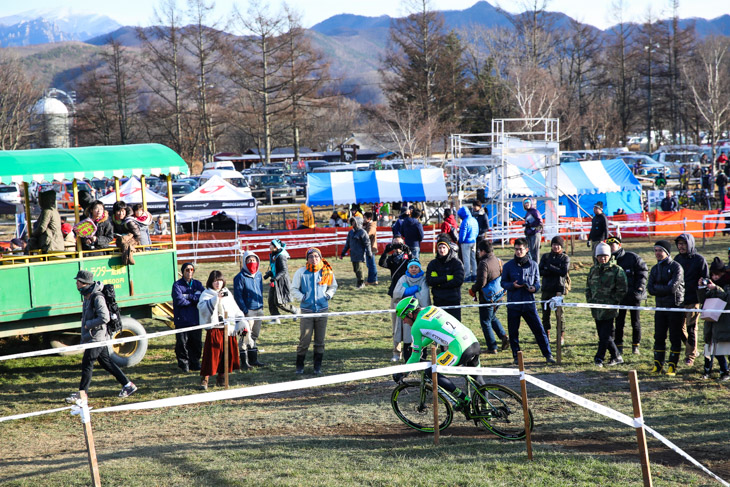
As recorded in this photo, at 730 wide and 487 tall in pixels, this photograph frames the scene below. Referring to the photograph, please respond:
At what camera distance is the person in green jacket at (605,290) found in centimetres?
923

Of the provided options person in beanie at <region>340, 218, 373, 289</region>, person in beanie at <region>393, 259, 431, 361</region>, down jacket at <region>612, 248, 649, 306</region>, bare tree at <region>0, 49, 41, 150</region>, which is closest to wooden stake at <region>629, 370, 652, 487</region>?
person in beanie at <region>393, 259, 431, 361</region>

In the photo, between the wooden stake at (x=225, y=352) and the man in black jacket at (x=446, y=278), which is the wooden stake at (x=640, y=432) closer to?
the man in black jacket at (x=446, y=278)

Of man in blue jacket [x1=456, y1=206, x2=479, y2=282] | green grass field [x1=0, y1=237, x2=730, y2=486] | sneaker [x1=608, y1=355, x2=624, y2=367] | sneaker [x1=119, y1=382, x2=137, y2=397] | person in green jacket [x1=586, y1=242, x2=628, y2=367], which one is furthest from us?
man in blue jacket [x1=456, y1=206, x2=479, y2=282]

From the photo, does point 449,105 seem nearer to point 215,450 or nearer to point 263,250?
point 263,250

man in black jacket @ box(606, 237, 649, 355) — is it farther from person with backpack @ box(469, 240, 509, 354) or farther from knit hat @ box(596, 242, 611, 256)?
person with backpack @ box(469, 240, 509, 354)

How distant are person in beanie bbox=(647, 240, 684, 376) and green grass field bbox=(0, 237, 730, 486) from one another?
0.29m

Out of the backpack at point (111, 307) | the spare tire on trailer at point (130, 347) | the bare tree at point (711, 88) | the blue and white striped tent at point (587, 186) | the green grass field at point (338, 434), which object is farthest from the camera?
the bare tree at point (711, 88)

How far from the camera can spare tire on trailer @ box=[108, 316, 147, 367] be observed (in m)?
9.91

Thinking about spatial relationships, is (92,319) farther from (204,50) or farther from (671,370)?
(204,50)

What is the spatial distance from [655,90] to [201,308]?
69.1m

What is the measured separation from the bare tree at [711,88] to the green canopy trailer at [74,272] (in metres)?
33.5

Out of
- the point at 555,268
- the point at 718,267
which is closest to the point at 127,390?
the point at 555,268

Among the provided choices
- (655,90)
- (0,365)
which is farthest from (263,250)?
(655,90)

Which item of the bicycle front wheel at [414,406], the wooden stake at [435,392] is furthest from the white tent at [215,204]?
the wooden stake at [435,392]
